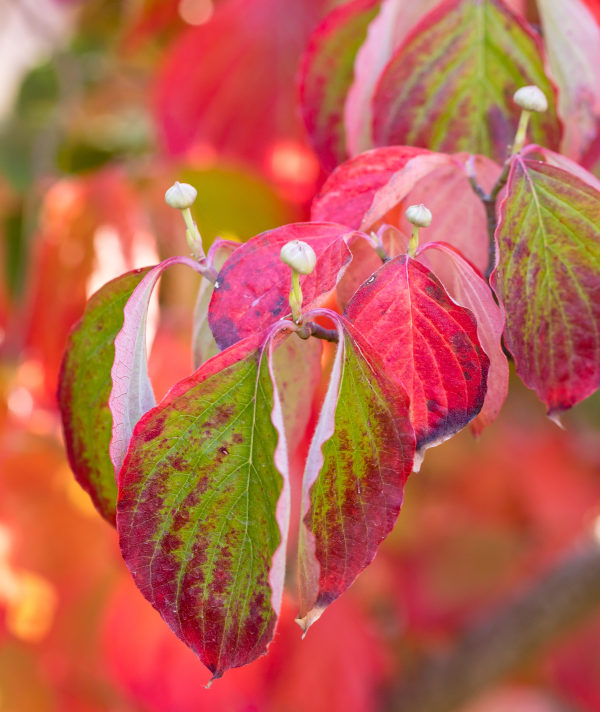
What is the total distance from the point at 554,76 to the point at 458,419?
0.86 feet

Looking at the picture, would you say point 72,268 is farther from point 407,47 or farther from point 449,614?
point 449,614

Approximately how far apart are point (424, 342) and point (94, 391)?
17cm

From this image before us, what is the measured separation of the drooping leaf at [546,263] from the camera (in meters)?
0.40

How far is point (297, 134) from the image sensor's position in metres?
1.10

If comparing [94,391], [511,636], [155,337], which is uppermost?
[94,391]

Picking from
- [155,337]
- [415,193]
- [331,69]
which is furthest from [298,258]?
[155,337]

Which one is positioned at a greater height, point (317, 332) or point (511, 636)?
point (317, 332)

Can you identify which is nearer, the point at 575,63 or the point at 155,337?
the point at 575,63

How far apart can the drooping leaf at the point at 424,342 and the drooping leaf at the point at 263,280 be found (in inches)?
0.8

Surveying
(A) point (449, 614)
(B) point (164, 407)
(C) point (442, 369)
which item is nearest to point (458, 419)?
(C) point (442, 369)

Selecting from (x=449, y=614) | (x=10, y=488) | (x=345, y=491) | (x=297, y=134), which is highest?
(x=345, y=491)

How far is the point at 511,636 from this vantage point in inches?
46.3

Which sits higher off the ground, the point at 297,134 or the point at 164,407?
the point at 164,407

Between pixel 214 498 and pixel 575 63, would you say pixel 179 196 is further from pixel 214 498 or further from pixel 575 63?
pixel 575 63
